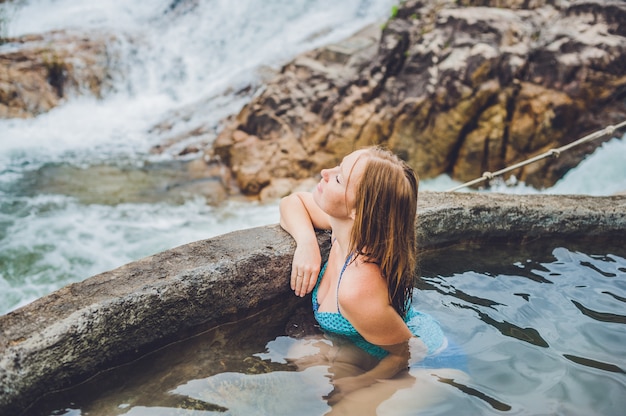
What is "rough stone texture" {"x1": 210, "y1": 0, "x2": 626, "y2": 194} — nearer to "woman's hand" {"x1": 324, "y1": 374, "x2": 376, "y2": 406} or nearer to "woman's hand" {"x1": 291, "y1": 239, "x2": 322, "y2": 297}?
"woman's hand" {"x1": 291, "y1": 239, "x2": 322, "y2": 297}

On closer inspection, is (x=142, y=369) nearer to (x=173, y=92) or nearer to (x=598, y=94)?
(x=598, y=94)

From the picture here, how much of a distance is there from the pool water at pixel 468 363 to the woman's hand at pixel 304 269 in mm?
150

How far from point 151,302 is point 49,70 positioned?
399 inches

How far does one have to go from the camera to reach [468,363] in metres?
2.22

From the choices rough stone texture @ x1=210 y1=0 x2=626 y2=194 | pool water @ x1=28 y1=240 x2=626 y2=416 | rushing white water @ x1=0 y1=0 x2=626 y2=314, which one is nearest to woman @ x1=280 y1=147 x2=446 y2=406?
pool water @ x1=28 y1=240 x2=626 y2=416

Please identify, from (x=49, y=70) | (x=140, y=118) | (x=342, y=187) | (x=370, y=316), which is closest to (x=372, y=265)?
(x=370, y=316)

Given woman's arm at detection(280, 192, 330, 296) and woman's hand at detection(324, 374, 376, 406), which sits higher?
woman's arm at detection(280, 192, 330, 296)

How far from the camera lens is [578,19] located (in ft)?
23.8

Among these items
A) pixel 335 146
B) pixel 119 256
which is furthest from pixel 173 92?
pixel 119 256

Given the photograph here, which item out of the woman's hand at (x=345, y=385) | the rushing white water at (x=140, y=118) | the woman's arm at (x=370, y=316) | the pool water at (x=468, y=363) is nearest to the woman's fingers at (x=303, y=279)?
the pool water at (x=468, y=363)

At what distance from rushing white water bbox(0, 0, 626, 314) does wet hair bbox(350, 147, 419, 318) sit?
3.68m

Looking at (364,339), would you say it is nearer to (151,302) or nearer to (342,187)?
(342,187)

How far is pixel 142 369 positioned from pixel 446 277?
6.03 ft

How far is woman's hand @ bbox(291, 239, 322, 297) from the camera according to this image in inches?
95.7
